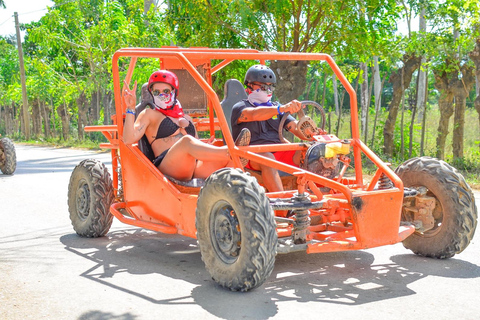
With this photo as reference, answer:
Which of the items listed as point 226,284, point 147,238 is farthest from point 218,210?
point 147,238

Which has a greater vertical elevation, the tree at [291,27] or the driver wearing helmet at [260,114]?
the tree at [291,27]

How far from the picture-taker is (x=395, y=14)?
14.0 m

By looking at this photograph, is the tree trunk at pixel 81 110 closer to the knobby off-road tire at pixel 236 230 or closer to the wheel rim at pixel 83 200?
the wheel rim at pixel 83 200

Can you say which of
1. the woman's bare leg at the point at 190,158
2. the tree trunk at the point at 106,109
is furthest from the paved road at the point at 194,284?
the tree trunk at the point at 106,109

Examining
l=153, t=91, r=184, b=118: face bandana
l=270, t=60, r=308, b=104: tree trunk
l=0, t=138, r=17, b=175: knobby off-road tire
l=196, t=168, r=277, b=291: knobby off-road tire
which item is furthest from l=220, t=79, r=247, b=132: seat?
l=0, t=138, r=17, b=175: knobby off-road tire

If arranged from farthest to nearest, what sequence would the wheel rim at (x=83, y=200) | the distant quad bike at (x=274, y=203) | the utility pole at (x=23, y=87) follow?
the utility pole at (x=23, y=87)
the wheel rim at (x=83, y=200)
the distant quad bike at (x=274, y=203)

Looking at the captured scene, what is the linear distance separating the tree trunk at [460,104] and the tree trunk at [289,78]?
334cm

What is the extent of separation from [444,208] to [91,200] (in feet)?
11.7

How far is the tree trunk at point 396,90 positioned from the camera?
15.4m

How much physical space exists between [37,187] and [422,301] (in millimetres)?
9238

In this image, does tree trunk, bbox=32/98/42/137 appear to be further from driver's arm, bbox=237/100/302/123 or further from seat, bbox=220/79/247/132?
driver's arm, bbox=237/100/302/123

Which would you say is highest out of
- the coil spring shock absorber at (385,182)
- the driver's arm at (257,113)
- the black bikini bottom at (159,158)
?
the driver's arm at (257,113)

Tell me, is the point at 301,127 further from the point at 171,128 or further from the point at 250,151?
the point at 171,128

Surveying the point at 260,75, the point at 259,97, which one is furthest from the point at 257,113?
the point at 260,75
